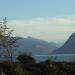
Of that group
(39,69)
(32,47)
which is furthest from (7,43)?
(32,47)

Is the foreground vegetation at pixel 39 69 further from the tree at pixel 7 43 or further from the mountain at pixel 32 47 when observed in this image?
the mountain at pixel 32 47

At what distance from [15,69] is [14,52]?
1799 cm

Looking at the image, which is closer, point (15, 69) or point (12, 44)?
point (15, 69)

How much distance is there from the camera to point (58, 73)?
24156 mm

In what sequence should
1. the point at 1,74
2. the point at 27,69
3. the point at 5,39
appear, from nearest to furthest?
the point at 1,74 < the point at 27,69 < the point at 5,39

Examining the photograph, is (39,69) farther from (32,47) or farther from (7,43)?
(32,47)

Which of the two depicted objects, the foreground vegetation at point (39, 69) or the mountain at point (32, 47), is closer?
the foreground vegetation at point (39, 69)

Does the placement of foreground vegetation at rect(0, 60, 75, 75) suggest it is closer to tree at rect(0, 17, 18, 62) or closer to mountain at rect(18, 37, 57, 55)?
tree at rect(0, 17, 18, 62)

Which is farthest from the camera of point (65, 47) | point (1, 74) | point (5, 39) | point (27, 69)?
point (65, 47)

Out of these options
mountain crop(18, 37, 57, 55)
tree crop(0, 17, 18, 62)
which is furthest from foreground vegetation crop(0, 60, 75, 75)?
mountain crop(18, 37, 57, 55)

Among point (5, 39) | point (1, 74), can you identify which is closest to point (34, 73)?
point (1, 74)

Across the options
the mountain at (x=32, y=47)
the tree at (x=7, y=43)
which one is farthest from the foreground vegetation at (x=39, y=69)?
the mountain at (x=32, y=47)

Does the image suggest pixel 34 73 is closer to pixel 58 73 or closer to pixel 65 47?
pixel 58 73

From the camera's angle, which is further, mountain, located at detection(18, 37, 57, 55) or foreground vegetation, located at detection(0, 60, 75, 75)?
mountain, located at detection(18, 37, 57, 55)
